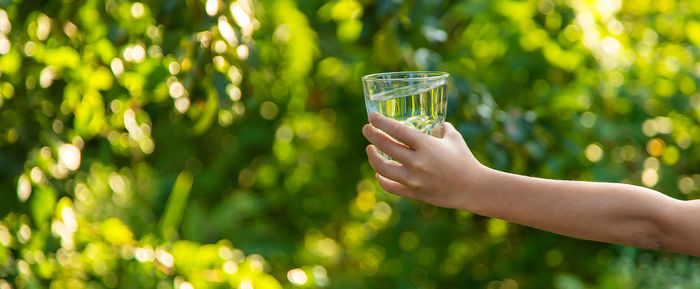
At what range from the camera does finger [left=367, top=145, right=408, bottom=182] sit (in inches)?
43.1

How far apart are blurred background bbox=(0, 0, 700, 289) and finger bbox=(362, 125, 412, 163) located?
2.03 feet

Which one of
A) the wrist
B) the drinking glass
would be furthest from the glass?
the wrist

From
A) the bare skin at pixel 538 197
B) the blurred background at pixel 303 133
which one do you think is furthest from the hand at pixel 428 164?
the blurred background at pixel 303 133

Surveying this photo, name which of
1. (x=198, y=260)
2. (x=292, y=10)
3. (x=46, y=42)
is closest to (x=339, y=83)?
(x=292, y=10)

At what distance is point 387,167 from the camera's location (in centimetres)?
111

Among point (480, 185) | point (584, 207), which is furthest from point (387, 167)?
point (584, 207)

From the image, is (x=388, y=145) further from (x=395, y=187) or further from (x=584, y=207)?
(x=584, y=207)

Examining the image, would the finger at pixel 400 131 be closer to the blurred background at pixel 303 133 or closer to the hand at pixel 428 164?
the hand at pixel 428 164

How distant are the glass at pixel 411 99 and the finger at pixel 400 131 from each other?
1.9 inches

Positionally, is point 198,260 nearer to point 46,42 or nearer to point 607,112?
point 46,42

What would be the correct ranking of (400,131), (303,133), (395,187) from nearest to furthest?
1. (400,131)
2. (395,187)
3. (303,133)

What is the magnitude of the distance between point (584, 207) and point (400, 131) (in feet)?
0.98

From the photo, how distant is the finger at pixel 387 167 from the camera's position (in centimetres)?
109

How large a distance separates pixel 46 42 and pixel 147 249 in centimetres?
62
